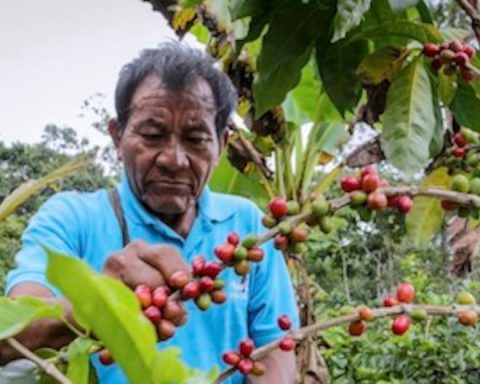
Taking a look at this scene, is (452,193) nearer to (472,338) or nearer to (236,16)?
(236,16)

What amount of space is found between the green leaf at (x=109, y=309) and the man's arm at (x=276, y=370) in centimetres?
83

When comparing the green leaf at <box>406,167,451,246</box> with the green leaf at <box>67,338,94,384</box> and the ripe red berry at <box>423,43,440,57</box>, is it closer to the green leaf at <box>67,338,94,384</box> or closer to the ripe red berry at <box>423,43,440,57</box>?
the ripe red berry at <box>423,43,440,57</box>

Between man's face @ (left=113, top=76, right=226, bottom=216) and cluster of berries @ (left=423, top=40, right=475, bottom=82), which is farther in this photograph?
man's face @ (left=113, top=76, right=226, bottom=216)

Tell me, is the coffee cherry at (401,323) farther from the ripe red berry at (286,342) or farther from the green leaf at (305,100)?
the green leaf at (305,100)

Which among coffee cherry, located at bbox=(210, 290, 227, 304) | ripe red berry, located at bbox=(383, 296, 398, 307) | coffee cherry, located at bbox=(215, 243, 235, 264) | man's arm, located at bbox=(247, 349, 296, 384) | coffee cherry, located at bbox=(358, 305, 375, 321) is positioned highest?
coffee cherry, located at bbox=(215, 243, 235, 264)

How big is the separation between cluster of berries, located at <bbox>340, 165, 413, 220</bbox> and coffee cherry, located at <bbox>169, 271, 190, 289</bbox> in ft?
0.58

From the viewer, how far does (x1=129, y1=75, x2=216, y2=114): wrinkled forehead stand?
1.19 m

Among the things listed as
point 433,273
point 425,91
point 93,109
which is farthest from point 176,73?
point 93,109

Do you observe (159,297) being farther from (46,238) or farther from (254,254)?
(46,238)

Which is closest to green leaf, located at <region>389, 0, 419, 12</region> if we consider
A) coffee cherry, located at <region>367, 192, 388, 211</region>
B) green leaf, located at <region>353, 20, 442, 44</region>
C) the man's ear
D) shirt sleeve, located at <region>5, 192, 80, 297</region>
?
green leaf, located at <region>353, 20, 442, 44</region>

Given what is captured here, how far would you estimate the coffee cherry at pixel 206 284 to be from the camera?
68 centimetres

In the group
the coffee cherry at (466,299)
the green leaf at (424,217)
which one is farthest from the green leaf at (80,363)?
the green leaf at (424,217)

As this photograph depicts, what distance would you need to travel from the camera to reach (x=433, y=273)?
8281mm

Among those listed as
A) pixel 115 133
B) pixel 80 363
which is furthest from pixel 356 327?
pixel 115 133
